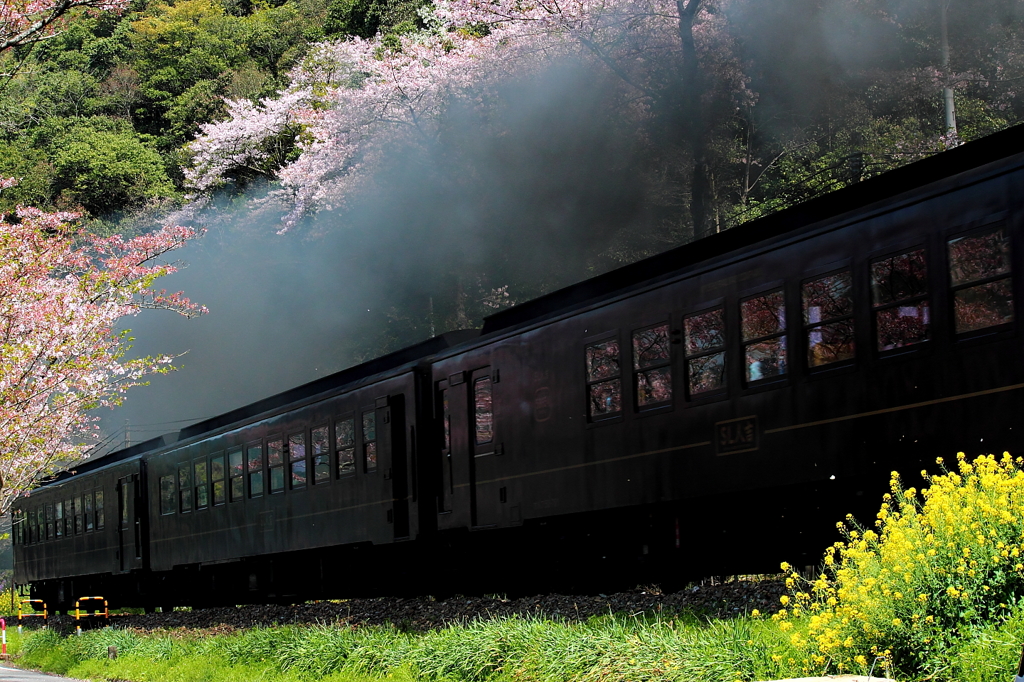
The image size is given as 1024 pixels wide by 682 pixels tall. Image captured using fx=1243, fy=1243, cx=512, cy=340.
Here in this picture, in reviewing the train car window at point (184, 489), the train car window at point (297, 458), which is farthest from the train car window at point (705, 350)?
the train car window at point (184, 489)

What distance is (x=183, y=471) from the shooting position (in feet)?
69.6

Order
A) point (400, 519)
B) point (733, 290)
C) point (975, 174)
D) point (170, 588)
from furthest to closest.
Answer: point (170, 588), point (400, 519), point (733, 290), point (975, 174)

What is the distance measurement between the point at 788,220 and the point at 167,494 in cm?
1516

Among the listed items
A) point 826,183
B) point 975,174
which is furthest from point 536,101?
point 975,174

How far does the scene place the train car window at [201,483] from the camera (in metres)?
20.2

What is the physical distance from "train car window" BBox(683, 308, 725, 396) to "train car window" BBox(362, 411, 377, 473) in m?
5.97

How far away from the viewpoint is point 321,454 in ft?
54.3

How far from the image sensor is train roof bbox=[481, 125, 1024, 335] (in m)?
8.34

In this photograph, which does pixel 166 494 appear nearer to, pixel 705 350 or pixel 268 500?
pixel 268 500

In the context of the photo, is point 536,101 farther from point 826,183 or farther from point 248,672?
point 248,672

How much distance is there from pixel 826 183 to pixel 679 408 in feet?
50.5

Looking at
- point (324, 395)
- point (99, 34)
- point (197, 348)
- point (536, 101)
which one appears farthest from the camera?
point (99, 34)

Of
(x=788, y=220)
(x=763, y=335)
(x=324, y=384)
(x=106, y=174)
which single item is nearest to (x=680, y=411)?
(x=763, y=335)

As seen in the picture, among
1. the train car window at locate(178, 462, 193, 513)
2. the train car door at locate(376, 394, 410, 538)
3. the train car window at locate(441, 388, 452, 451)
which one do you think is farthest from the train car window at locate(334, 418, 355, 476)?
the train car window at locate(178, 462, 193, 513)
